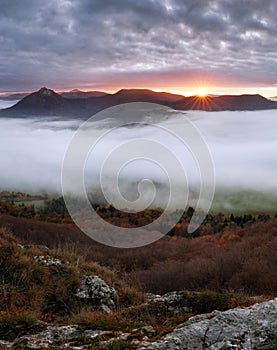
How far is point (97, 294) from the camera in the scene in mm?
9891

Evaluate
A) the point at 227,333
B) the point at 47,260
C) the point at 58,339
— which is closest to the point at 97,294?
the point at 47,260

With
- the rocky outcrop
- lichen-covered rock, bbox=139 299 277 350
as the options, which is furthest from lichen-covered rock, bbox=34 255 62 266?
lichen-covered rock, bbox=139 299 277 350

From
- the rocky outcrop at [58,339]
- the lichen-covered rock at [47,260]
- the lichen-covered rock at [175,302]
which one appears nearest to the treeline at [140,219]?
the lichen-covered rock at [47,260]

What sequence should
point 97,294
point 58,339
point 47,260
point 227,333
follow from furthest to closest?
point 47,260, point 97,294, point 58,339, point 227,333

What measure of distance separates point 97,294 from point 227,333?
5.39 m

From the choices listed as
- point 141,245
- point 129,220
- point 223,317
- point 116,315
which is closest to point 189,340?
point 223,317

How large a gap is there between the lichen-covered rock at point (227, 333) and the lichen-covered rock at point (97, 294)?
4.46 meters

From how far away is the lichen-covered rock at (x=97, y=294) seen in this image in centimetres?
968

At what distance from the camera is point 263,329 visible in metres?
5.42

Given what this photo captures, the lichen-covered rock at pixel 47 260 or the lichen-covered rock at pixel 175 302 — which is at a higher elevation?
the lichen-covered rock at pixel 47 260

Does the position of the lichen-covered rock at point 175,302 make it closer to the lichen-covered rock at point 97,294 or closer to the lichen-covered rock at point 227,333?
the lichen-covered rock at point 97,294

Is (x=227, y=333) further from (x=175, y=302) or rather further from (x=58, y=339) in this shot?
(x=175, y=302)

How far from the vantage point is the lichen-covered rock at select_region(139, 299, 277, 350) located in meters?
5.01

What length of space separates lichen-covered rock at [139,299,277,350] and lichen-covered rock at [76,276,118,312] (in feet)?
14.6
